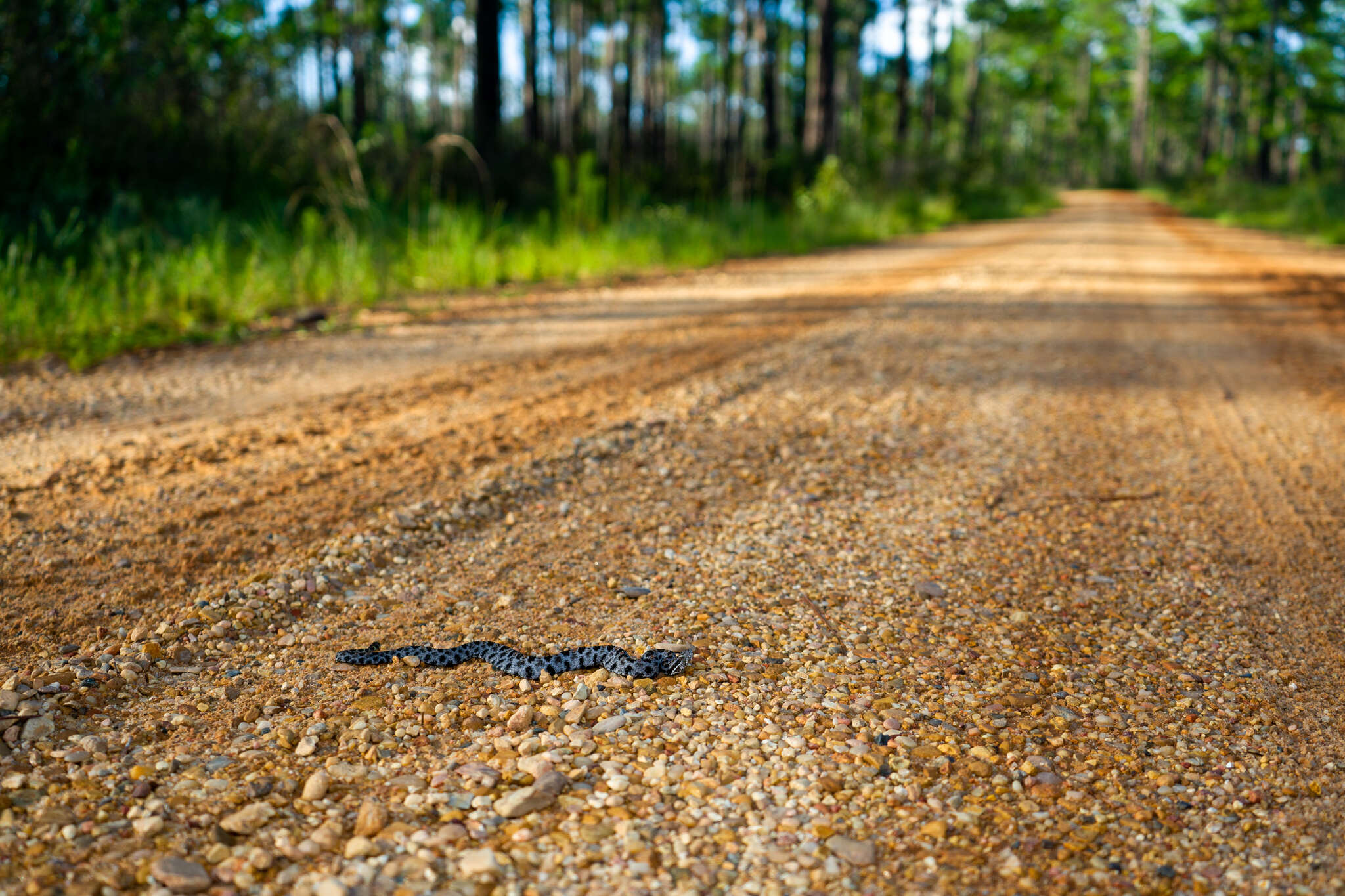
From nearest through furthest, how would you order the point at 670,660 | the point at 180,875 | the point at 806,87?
the point at 180,875, the point at 670,660, the point at 806,87

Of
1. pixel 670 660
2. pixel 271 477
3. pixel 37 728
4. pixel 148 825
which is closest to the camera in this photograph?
pixel 148 825

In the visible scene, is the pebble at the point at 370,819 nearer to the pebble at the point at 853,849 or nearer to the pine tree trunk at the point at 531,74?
the pebble at the point at 853,849

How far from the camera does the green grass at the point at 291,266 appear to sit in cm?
537

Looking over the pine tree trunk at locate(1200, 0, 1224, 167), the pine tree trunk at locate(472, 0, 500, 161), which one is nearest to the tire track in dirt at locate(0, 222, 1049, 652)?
the pine tree trunk at locate(472, 0, 500, 161)

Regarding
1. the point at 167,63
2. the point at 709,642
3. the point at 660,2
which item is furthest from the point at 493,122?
the point at 660,2

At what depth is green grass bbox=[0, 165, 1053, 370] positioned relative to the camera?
537 cm

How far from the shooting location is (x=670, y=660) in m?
2.20

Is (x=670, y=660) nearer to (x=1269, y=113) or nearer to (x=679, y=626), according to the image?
(x=679, y=626)

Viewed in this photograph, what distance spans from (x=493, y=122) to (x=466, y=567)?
1076 centimetres

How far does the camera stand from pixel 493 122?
1234 cm

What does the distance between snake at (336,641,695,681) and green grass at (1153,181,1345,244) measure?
16651mm

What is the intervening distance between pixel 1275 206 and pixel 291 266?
23.6 metres

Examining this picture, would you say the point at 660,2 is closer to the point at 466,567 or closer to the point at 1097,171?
the point at 466,567

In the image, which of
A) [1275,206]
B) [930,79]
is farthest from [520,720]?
[930,79]
